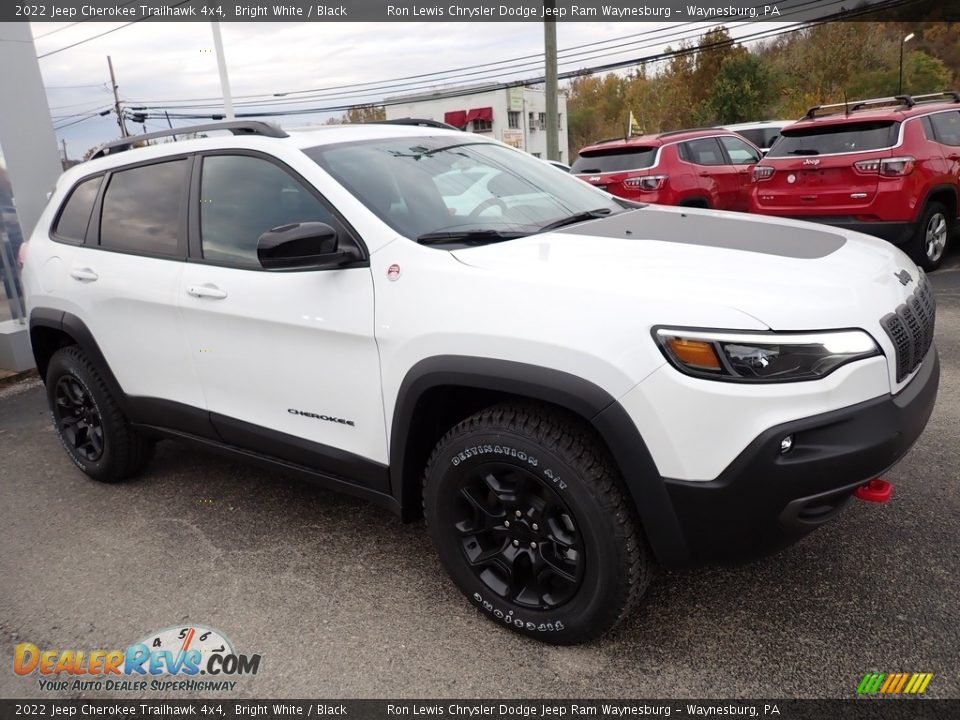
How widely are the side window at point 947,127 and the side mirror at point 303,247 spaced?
7336mm

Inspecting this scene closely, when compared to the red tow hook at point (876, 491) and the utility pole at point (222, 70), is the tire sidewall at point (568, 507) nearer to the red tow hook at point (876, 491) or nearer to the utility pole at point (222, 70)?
the red tow hook at point (876, 491)

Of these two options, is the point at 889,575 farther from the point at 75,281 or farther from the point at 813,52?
the point at 813,52

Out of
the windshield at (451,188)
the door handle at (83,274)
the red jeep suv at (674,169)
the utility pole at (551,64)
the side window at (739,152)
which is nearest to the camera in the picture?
the windshield at (451,188)

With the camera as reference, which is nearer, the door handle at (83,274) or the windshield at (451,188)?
the windshield at (451,188)

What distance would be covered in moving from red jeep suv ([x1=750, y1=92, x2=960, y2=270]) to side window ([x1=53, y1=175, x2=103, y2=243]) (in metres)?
6.75

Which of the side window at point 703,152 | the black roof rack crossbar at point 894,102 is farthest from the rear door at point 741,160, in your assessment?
the black roof rack crossbar at point 894,102

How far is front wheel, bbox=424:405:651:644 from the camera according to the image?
2186mm

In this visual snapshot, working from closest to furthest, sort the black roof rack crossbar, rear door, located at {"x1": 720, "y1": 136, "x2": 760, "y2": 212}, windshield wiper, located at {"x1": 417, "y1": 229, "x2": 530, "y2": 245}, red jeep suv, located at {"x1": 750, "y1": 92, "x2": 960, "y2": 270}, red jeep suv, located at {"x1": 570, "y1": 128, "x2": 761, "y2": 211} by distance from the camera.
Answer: windshield wiper, located at {"x1": 417, "y1": 229, "x2": 530, "y2": 245} → red jeep suv, located at {"x1": 750, "y1": 92, "x2": 960, "y2": 270} → the black roof rack crossbar → red jeep suv, located at {"x1": 570, "y1": 128, "x2": 761, "y2": 211} → rear door, located at {"x1": 720, "y1": 136, "x2": 760, "y2": 212}

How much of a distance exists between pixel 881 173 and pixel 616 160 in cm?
343

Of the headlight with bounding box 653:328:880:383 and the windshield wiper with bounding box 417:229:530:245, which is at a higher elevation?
the windshield wiper with bounding box 417:229:530:245

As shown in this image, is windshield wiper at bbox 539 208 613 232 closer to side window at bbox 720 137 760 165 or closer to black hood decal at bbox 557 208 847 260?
black hood decal at bbox 557 208 847 260

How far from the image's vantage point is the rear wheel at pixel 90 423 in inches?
150

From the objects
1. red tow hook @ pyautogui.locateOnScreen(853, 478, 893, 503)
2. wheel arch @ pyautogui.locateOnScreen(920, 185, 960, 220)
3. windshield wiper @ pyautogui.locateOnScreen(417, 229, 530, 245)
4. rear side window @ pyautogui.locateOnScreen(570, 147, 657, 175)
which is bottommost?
wheel arch @ pyautogui.locateOnScreen(920, 185, 960, 220)
